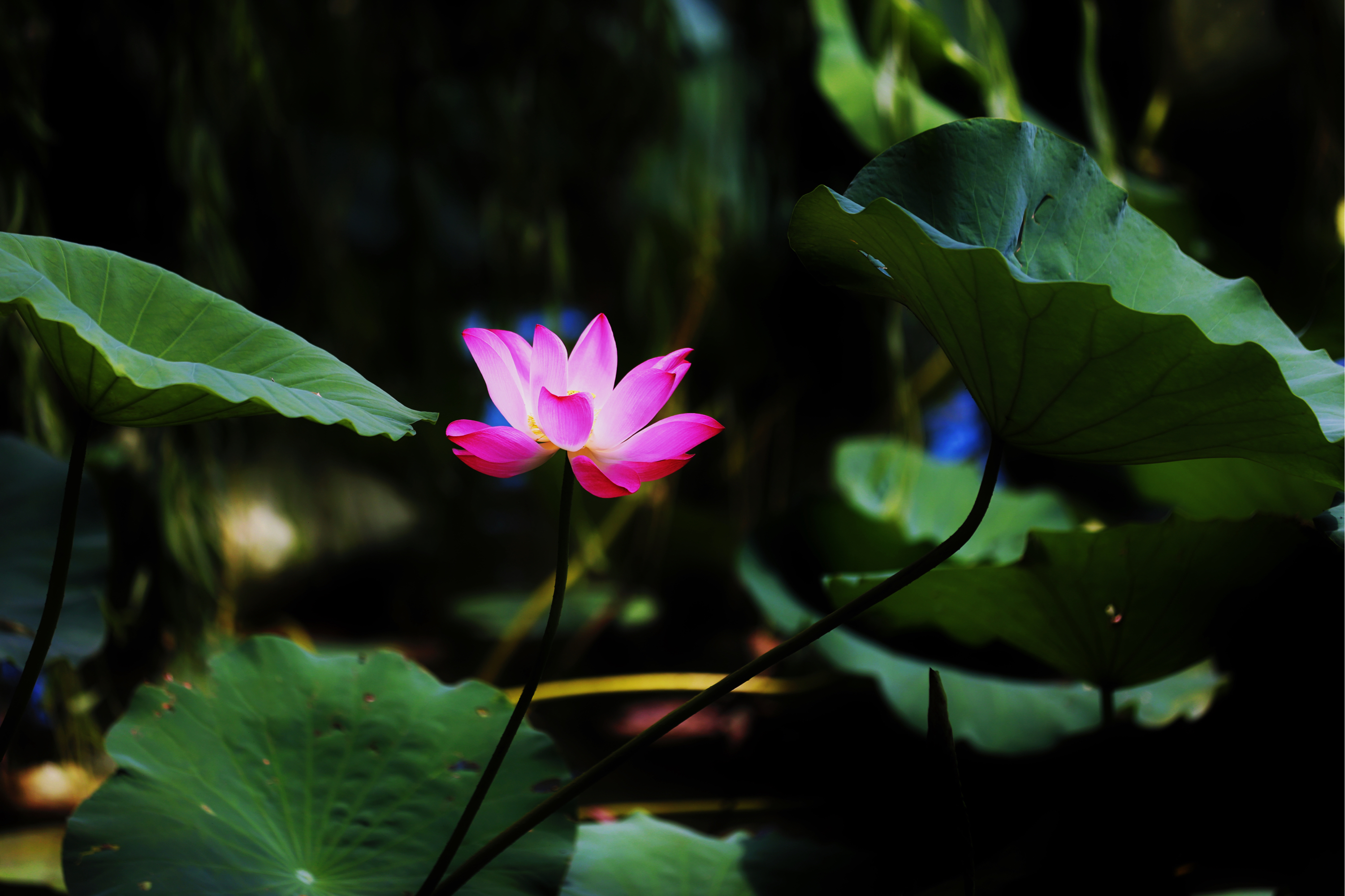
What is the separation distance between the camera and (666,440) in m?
0.38

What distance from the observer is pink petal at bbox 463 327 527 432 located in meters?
0.39

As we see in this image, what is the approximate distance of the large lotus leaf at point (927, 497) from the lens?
109 centimetres

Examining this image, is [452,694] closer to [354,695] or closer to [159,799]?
[354,695]

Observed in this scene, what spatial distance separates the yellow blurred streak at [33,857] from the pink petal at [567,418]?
0.60 m

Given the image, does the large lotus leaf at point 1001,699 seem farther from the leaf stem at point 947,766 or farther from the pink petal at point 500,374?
the pink petal at point 500,374

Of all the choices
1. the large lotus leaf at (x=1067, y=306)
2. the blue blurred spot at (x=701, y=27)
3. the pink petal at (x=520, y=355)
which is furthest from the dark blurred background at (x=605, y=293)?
the pink petal at (x=520, y=355)

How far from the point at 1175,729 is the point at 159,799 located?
2.48 ft

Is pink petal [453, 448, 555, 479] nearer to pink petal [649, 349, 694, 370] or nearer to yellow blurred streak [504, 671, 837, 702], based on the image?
pink petal [649, 349, 694, 370]

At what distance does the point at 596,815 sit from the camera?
83 cm

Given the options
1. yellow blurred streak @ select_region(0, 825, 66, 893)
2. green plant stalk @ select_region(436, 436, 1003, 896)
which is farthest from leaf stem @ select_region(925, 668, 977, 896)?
yellow blurred streak @ select_region(0, 825, 66, 893)

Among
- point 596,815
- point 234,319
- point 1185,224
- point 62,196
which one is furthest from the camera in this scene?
point 1185,224

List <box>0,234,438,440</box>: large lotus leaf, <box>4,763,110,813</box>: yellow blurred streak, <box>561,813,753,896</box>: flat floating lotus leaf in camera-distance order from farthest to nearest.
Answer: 1. <box>4,763,110,813</box>: yellow blurred streak
2. <box>561,813,753,896</box>: flat floating lotus leaf
3. <box>0,234,438,440</box>: large lotus leaf

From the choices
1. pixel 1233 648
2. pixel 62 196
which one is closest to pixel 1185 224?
pixel 1233 648

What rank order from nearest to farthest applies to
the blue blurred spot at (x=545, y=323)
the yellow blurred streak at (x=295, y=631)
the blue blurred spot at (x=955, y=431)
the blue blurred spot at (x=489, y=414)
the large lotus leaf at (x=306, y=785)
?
the large lotus leaf at (x=306, y=785)
the blue blurred spot at (x=545, y=323)
the yellow blurred streak at (x=295, y=631)
the blue blurred spot at (x=489, y=414)
the blue blurred spot at (x=955, y=431)
